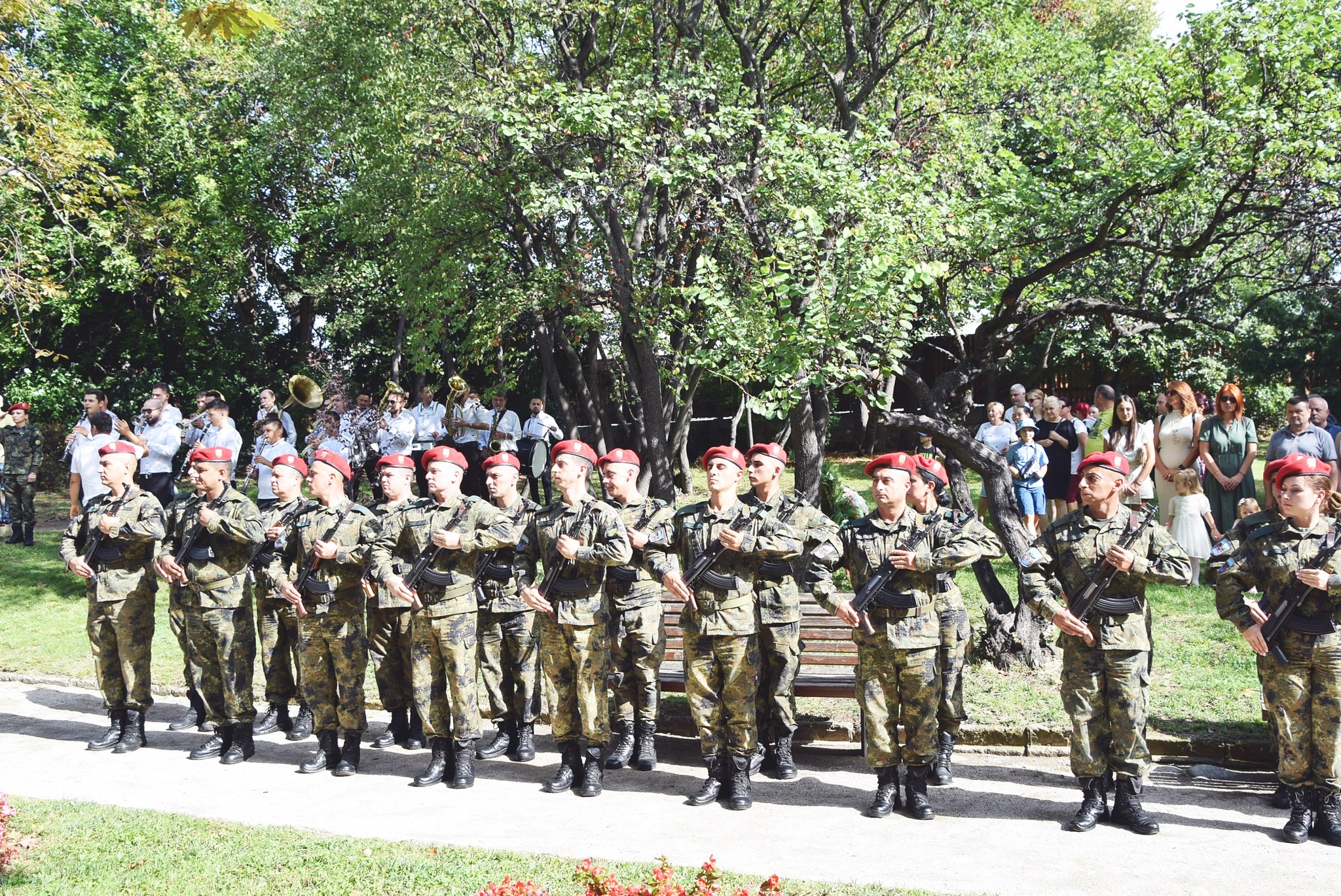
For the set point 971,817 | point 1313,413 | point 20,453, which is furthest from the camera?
point 20,453

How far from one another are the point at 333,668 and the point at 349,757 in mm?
625

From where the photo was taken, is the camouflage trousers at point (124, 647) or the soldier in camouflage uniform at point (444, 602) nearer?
the soldier in camouflage uniform at point (444, 602)

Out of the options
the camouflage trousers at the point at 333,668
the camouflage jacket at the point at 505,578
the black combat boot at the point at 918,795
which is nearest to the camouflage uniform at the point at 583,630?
the camouflage jacket at the point at 505,578

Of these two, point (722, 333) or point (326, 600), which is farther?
point (722, 333)

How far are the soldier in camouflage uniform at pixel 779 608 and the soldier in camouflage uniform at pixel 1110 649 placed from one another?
59.2 inches

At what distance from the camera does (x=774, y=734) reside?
704 centimetres

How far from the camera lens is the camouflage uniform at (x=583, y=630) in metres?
6.75

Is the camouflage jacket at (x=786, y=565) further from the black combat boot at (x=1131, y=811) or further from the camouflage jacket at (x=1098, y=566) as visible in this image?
the black combat boot at (x=1131, y=811)

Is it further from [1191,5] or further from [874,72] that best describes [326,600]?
[1191,5]

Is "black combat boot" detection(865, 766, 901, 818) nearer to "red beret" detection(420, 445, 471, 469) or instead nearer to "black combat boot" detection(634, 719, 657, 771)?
"black combat boot" detection(634, 719, 657, 771)

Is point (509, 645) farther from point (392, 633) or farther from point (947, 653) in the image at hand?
point (947, 653)

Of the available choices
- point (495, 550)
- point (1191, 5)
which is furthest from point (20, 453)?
point (1191, 5)

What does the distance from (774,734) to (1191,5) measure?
7582 millimetres

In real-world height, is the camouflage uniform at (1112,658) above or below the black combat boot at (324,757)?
above
